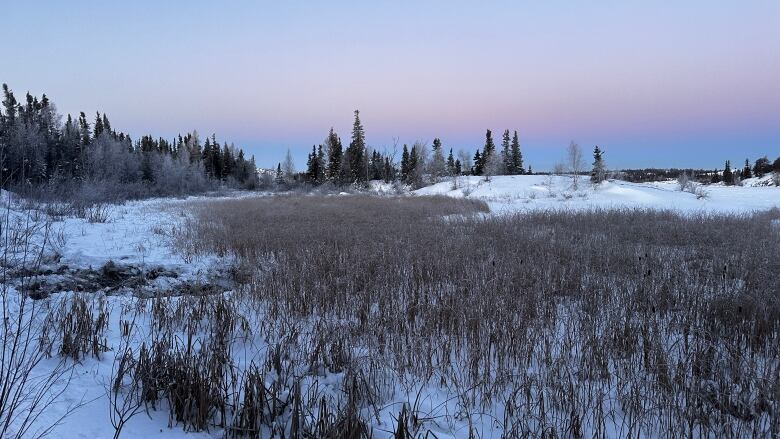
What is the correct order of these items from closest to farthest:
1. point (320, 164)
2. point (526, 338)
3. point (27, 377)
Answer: point (27, 377) → point (526, 338) → point (320, 164)

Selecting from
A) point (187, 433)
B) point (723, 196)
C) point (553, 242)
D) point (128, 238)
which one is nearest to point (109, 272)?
point (128, 238)

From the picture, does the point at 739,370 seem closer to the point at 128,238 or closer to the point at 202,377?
the point at 202,377

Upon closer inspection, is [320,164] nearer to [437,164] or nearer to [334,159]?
[334,159]

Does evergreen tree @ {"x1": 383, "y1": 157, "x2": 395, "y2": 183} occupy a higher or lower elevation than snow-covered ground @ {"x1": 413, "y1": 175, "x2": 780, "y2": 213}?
higher

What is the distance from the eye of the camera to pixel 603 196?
105 feet

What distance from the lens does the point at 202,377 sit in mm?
2799

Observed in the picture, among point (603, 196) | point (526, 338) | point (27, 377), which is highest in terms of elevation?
point (603, 196)

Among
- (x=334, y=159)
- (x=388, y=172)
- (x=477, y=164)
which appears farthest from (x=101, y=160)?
(x=477, y=164)

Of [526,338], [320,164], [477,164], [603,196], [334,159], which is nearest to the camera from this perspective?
[526,338]

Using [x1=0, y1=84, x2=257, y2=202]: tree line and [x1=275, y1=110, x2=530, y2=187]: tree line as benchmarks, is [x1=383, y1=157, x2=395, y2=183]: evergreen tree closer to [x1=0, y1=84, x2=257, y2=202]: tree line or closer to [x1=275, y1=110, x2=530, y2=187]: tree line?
[x1=275, y1=110, x2=530, y2=187]: tree line

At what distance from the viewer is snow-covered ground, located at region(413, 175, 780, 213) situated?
23948 millimetres

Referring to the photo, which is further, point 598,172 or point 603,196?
point 598,172

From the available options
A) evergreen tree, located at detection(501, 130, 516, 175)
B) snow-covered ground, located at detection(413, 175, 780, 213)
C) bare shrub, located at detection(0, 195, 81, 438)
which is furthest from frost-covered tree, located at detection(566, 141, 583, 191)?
bare shrub, located at detection(0, 195, 81, 438)

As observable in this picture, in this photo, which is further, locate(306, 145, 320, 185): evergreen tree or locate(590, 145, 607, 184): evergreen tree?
locate(306, 145, 320, 185): evergreen tree
